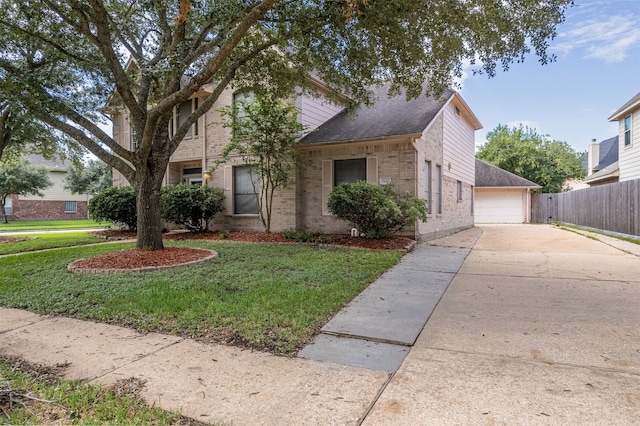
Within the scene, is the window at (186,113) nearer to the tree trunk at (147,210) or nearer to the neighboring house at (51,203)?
the tree trunk at (147,210)

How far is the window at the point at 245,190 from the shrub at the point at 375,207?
386 cm

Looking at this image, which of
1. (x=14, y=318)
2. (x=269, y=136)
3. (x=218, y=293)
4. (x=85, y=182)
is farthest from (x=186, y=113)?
(x=85, y=182)

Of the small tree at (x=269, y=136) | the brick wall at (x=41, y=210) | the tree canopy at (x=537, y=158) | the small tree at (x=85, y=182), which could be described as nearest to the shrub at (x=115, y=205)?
the small tree at (x=269, y=136)

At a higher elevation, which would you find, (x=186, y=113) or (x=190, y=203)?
(x=186, y=113)

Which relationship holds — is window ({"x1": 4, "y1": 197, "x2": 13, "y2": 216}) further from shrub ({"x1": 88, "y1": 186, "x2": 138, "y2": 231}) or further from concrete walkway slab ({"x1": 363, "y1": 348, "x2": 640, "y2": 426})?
concrete walkway slab ({"x1": 363, "y1": 348, "x2": 640, "y2": 426})

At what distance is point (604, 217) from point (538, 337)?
533 inches

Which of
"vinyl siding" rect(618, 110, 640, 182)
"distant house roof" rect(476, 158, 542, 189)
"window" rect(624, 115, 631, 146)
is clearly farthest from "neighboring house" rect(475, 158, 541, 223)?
"window" rect(624, 115, 631, 146)

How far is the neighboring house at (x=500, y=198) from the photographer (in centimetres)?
2336

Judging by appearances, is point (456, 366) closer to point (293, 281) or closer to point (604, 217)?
point (293, 281)

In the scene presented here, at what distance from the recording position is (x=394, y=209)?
8766 mm

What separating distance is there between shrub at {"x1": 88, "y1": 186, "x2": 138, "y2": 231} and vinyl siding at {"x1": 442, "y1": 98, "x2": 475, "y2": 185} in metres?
11.1

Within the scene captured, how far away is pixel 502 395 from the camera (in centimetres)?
243

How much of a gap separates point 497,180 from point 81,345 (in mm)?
24355

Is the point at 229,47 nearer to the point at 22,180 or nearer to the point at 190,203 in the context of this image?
the point at 190,203
